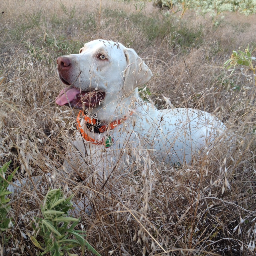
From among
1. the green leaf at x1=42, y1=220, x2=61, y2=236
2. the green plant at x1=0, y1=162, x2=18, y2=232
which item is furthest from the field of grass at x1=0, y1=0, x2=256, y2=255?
the green leaf at x1=42, y1=220, x2=61, y2=236

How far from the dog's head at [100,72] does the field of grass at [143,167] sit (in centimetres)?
23

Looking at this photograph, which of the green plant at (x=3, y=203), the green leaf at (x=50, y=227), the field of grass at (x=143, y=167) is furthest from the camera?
the field of grass at (x=143, y=167)

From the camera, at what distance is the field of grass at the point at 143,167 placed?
1.25m

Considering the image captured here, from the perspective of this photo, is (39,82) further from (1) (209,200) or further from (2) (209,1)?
(2) (209,1)

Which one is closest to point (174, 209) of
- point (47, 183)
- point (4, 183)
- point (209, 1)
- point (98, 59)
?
point (47, 183)

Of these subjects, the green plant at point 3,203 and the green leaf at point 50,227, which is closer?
the green leaf at point 50,227

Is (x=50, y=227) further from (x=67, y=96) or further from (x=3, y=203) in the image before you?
(x=67, y=96)

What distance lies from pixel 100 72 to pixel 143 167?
1.03 m

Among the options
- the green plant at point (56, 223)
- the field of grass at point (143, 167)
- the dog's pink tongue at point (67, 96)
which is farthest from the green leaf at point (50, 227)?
the dog's pink tongue at point (67, 96)

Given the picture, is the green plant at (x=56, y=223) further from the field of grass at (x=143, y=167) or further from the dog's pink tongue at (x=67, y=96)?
the dog's pink tongue at (x=67, y=96)

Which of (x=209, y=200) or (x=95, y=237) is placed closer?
(x=95, y=237)

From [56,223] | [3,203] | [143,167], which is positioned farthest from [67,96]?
[56,223]

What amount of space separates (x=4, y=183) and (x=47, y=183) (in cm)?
43

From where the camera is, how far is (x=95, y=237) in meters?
1.33
